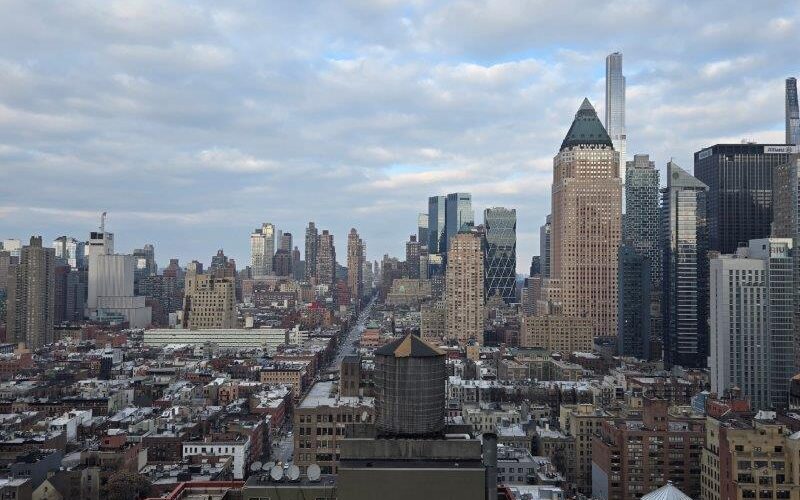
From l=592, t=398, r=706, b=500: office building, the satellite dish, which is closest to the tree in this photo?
the satellite dish

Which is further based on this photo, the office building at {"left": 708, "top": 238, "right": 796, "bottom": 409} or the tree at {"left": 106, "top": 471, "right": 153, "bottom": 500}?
the office building at {"left": 708, "top": 238, "right": 796, "bottom": 409}

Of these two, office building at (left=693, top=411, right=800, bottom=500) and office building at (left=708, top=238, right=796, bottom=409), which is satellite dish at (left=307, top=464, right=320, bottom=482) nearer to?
office building at (left=693, top=411, right=800, bottom=500)

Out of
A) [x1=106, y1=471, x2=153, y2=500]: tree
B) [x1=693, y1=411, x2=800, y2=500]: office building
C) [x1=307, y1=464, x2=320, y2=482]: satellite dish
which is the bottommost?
[x1=106, y1=471, x2=153, y2=500]: tree

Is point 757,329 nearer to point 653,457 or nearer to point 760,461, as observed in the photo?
point 653,457

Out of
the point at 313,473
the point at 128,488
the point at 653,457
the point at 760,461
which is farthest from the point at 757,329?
the point at 313,473

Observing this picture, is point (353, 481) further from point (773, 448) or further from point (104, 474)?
point (104, 474)

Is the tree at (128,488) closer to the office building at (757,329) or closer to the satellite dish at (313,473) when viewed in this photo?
the satellite dish at (313,473)

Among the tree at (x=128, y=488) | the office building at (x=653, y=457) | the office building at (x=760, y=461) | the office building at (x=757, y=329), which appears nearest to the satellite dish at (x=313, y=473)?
the office building at (x=760, y=461)
